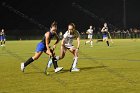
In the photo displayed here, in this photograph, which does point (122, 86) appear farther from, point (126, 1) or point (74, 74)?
point (126, 1)

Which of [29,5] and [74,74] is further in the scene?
[29,5]

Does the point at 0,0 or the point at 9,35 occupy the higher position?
the point at 0,0

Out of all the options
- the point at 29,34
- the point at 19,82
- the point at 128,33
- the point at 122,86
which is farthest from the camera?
the point at 29,34

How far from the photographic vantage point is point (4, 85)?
10.8m

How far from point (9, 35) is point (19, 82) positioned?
5699 cm

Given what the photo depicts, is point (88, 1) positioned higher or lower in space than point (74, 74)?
higher

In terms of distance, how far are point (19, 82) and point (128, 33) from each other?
5521 centimetres

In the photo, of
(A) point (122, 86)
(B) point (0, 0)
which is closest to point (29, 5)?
(B) point (0, 0)

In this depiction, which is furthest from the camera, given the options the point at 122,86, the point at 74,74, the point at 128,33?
the point at 128,33

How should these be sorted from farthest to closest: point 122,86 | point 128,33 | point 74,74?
point 128,33, point 74,74, point 122,86

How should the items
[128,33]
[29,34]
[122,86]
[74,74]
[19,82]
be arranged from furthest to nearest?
[29,34]
[128,33]
[74,74]
[19,82]
[122,86]

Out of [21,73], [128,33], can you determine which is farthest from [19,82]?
[128,33]

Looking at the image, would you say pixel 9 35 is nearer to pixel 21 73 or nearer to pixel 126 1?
pixel 126 1

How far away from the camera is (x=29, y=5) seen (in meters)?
67.2
